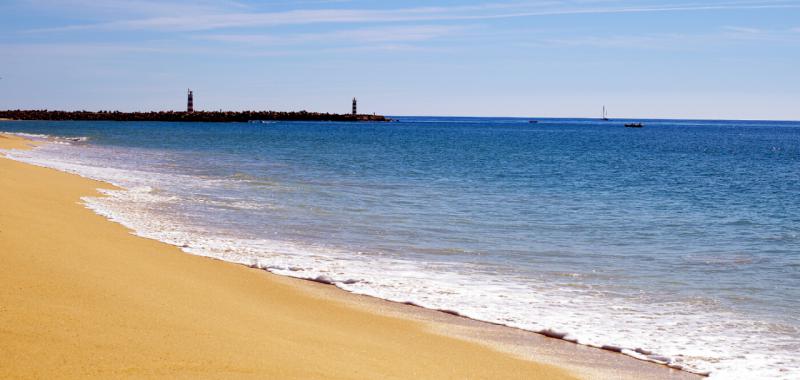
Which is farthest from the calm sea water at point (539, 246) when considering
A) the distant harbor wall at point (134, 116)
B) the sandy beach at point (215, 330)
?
the distant harbor wall at point (134, 116)

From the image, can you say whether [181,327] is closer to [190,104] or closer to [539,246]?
[539,246]

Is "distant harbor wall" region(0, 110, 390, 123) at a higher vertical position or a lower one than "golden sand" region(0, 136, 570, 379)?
higher

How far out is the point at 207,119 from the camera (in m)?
160

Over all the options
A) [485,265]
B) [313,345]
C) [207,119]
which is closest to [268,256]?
[485,265]

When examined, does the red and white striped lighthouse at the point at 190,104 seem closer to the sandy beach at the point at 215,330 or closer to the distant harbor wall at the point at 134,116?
the distant harbor wall at the point at 134,116

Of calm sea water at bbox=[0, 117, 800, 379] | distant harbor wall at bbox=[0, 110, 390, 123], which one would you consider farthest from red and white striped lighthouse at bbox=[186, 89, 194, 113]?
calm sea water at bbox=[0, 117, 800, 379]

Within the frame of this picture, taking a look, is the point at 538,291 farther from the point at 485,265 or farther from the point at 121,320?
the point at 121,320

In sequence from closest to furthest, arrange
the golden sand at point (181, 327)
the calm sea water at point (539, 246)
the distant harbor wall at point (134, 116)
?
1. the golden sand at point (181, 327)
2. the calm sea water at point (539, 246)
3. the distant harbor wall at point (134, 116)

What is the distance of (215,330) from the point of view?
22.0ft

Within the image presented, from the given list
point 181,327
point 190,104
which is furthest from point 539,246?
point 190,104

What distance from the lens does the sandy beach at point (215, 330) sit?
5.54m

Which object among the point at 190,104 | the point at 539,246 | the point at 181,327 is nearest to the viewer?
the point at 181,327

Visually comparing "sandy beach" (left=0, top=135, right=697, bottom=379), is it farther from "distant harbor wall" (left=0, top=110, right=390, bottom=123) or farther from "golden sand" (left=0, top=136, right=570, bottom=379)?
"distant harbor wall" (left=0, top=110, right=390, bottom=123)

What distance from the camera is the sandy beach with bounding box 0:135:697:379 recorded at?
5.54 m
